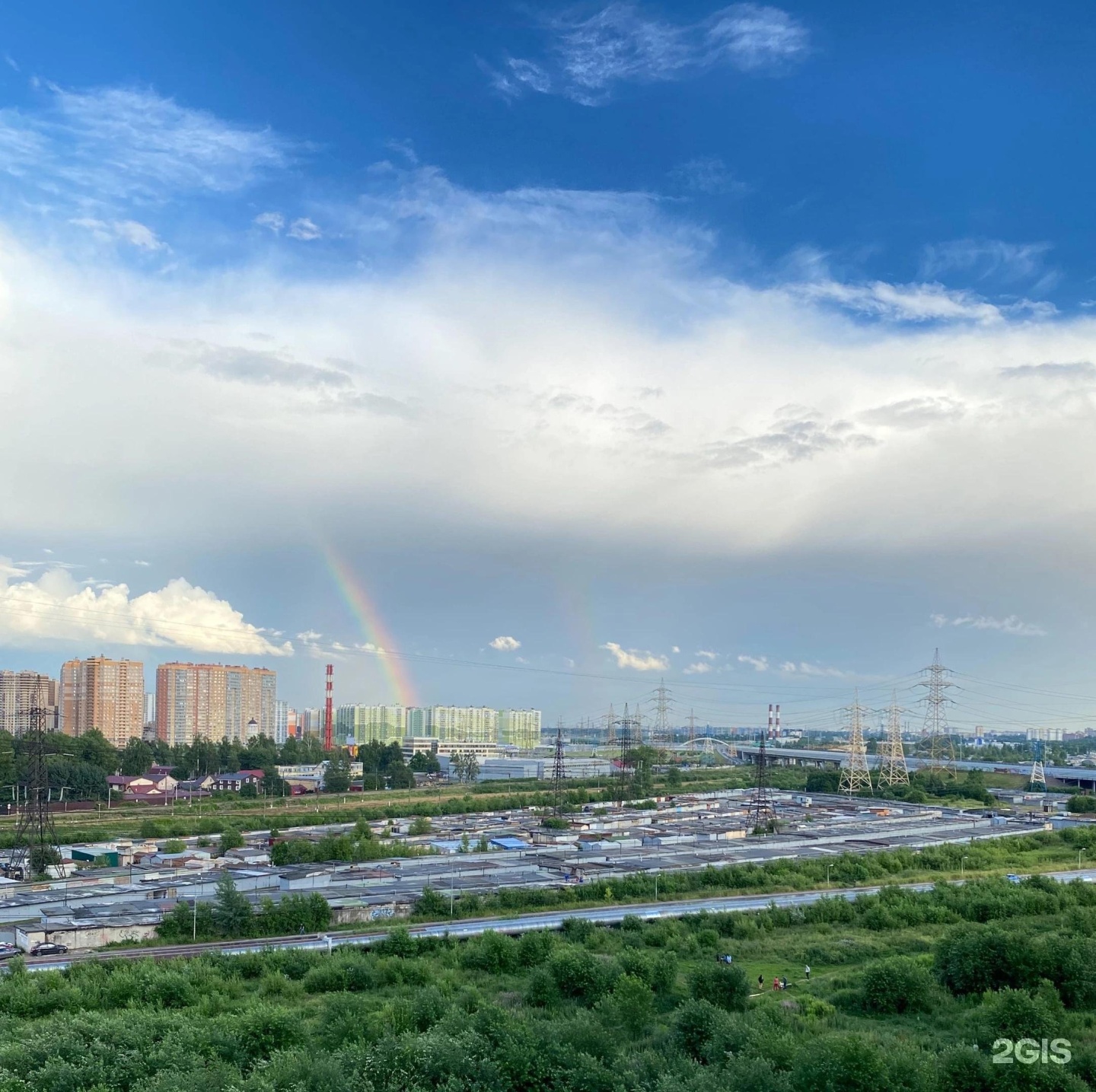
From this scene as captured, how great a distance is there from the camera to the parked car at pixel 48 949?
9.76 metres

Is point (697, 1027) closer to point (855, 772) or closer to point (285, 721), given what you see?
point (855, 772)

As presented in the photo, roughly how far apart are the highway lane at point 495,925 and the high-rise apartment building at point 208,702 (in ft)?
101

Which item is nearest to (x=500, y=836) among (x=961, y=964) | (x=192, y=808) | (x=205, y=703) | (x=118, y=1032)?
(x=192, y=808)

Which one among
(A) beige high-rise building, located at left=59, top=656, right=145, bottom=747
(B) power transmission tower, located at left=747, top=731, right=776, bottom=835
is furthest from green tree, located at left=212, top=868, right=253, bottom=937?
(A) beige high-rise building, located at left=59, top=656, right=145, bottom=747

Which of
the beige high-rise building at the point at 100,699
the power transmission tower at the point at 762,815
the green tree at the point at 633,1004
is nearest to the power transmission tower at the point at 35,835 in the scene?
the green tree at the point at 633,1004

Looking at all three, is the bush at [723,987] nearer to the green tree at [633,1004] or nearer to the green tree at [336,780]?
the green tree at [633,1004]

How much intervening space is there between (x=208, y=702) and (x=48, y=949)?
34567mm

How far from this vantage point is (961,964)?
27.9 feet

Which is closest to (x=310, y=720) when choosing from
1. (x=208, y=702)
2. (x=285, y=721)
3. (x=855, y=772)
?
(x=285, y=721)

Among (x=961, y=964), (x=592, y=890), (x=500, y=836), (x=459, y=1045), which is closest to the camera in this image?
(x=459, y=1045)

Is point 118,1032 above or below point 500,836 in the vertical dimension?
above

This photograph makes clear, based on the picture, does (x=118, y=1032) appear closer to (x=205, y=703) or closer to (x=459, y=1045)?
(x=459, y=1045)

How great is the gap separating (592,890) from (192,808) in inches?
569

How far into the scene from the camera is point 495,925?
1095 cm
